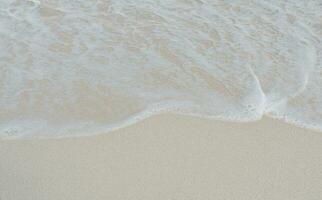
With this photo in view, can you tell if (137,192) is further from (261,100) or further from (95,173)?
(261,100)

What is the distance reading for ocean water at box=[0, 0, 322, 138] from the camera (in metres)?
4.13

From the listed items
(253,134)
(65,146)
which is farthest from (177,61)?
(65,146)

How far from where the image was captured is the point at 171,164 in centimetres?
356

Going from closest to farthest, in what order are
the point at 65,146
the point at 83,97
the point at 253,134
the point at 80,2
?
the point at 65,146 → the point at 253,134 → the point at 83,97 → the point at 80,2

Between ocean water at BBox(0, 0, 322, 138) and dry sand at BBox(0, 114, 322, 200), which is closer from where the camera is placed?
dry sand at BBox(0, 114, 322, 200)

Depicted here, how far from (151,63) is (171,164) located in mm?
1523

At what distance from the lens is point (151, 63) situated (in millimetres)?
4836

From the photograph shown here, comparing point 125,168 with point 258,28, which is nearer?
point 125,168

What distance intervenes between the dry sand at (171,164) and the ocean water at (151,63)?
0.17 meters

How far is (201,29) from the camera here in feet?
18.5

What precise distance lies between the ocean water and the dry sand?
171 millimetres

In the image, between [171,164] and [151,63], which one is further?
[151,63]

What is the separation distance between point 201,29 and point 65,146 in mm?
2535

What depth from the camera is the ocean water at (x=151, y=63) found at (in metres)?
4.13
